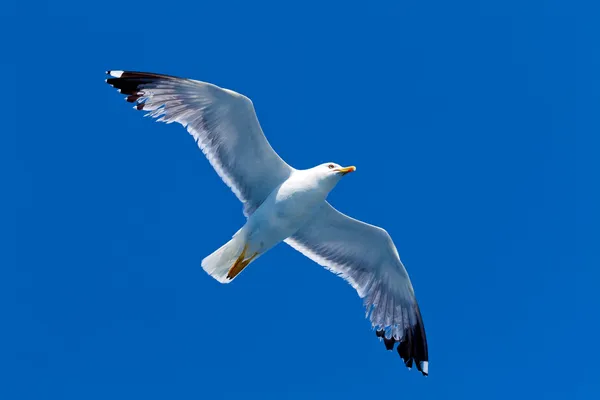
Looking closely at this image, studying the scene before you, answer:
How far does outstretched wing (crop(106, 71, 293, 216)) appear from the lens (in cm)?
1213

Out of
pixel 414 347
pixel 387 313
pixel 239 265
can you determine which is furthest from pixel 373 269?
pixel 239 265

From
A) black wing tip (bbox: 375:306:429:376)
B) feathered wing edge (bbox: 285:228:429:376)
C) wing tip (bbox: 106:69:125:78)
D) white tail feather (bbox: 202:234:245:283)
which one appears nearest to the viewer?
wing tip (bbox: 106:69:125:78)

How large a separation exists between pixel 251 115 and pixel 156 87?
1.28 meters

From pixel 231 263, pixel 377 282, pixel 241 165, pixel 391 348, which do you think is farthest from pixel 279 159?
pixel 391 348

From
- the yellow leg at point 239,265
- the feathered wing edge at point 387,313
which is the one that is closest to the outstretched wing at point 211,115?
the yellow leg at point 239,265

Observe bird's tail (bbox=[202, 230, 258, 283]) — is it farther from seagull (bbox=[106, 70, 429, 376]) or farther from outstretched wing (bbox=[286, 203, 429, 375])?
outstretched wing (bbox=[286, 203, 429, 375])

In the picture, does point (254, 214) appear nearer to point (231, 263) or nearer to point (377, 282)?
point (231, 263)

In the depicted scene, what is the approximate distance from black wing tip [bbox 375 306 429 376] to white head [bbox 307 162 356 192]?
117 inches

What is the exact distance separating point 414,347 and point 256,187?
353cm

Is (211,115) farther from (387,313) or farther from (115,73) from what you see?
(387,313)

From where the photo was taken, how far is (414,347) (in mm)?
14203

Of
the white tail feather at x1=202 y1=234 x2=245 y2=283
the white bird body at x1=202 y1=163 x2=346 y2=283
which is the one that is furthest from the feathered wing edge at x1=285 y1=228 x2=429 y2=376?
the white tail feather at x1=202 y1=234 x2=245 y2=283

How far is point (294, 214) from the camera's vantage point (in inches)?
490

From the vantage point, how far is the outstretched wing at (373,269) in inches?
527
